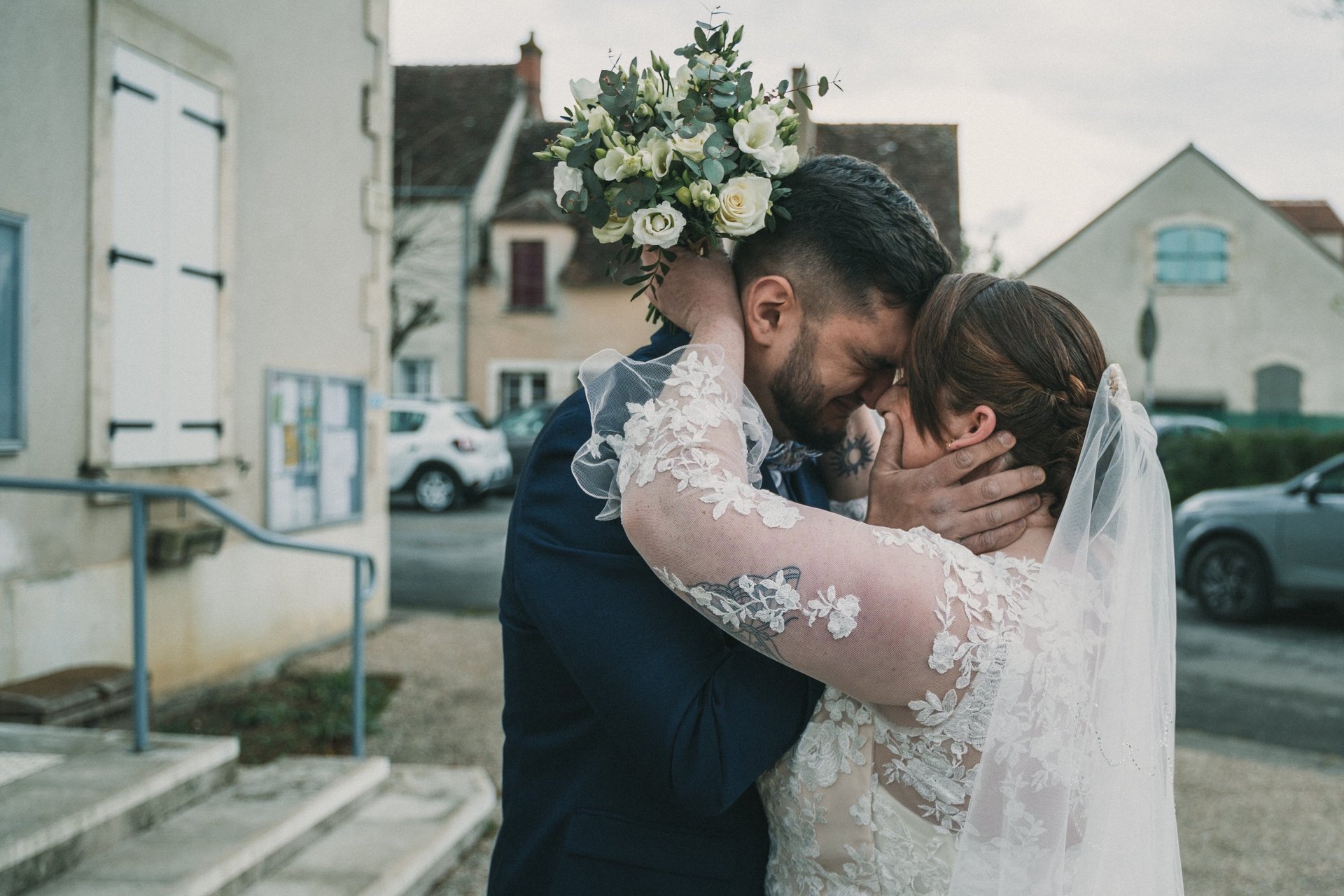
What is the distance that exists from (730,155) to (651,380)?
0.42m

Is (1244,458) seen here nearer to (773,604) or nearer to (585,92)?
(585,92)

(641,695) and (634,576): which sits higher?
(634,576)

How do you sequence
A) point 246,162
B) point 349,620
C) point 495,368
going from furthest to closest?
point 495,368 → point 349,620 → point 246,162

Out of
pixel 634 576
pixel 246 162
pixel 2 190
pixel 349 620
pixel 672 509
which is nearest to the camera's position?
pixel 672 509

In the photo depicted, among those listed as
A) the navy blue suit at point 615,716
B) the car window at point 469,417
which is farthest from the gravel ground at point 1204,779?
the car window at point 469,417

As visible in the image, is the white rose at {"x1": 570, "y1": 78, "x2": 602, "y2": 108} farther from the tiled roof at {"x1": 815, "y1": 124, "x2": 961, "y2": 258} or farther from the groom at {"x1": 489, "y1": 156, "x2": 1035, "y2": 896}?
the tiled roof at {"x1": 815, "y1": 124, "x2": 961, "y2": 258}

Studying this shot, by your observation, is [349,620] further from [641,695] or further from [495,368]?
[495,368]

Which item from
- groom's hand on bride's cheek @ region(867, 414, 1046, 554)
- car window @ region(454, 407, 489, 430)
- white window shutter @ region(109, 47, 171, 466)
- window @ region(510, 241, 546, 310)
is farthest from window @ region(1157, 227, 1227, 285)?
groom's hand on bride's cheek @ region(867, 414, 1046, 554)

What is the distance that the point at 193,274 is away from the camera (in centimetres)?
571

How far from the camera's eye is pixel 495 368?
75.2 feet

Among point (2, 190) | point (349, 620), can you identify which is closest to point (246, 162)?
point (2, 190)

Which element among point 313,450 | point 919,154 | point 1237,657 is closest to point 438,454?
point 313,450

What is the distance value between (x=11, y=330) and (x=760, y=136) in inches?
156

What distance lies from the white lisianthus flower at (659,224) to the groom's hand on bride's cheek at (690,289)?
122 mm
